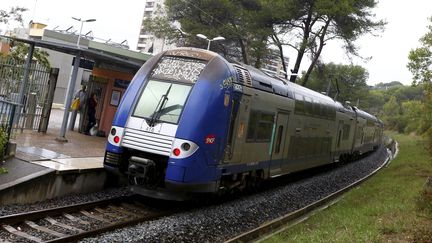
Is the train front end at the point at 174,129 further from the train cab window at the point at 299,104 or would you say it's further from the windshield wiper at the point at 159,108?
the train cab window at the point at 299,104

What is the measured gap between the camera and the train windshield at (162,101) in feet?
32.7

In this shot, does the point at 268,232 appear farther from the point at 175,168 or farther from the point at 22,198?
the point at 22,198

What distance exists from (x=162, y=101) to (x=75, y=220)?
115 inches

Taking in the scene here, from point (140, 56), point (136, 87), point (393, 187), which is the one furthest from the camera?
point (140, 56)

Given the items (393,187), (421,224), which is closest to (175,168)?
(421,224)

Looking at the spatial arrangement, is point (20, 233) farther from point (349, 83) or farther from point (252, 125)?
point (349, 83)

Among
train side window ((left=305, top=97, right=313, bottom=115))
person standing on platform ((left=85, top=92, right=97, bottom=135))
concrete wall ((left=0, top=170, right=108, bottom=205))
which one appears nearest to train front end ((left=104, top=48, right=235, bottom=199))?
concrete wall ((left=0, top=170, right=108, bottom=205))

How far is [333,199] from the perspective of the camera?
1565 cm

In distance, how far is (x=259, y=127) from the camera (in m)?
12.0

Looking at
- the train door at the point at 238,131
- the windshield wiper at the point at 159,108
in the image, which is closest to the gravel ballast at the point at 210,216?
the train door at the point at 238,131

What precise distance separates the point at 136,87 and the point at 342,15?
22702mm

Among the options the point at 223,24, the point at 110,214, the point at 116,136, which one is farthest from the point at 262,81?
the point at 223,24

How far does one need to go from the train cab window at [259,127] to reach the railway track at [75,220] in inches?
108

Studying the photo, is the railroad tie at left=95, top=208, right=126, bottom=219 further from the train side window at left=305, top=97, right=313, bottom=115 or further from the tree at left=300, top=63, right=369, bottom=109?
the tree at left=300, top=63, right=369, bottom=109
